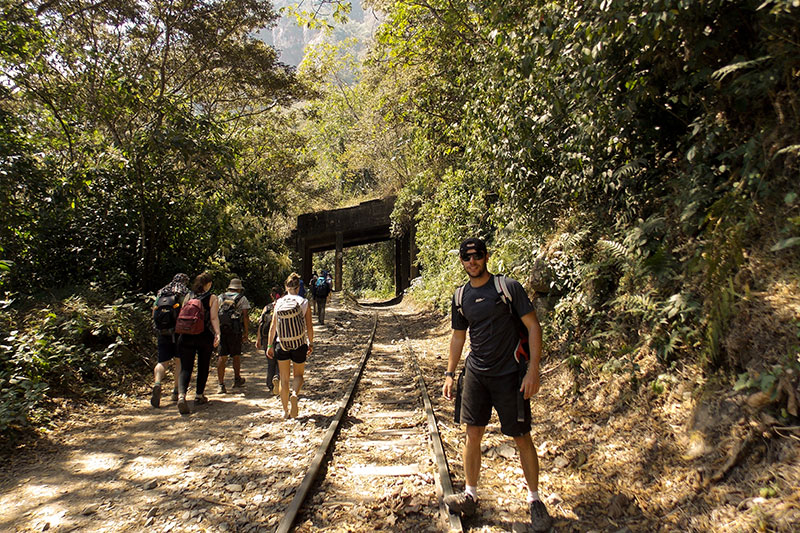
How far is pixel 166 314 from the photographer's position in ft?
23.4

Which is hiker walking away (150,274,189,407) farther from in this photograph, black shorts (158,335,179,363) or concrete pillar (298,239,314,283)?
concrete pillar (298,239,314,283)

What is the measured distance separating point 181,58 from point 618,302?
15.2 metres

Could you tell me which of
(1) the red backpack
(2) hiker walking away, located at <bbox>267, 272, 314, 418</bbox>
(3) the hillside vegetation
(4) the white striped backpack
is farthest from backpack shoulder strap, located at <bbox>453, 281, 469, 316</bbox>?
(1) the red backpack

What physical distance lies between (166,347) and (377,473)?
4.31 metres

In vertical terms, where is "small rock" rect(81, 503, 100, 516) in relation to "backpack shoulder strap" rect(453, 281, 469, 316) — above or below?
below

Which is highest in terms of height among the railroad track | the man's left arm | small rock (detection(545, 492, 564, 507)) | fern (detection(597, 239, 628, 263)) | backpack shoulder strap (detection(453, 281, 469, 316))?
fern (detection(597, 239, 628, 263))

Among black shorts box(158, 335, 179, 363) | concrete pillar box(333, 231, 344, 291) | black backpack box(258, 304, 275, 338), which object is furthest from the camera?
concrete pillar box(333, 231, 344, 291)

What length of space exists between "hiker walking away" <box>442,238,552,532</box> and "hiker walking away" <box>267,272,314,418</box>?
322 centimetres

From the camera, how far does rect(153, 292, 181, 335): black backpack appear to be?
7129 millimetres

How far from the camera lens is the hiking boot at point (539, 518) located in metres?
3.48

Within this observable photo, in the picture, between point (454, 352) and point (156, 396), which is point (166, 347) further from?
point (454, 352)

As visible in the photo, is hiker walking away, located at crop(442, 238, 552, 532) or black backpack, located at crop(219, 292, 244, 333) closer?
hiker walking away, located at crop(442, 238, 552, 532)

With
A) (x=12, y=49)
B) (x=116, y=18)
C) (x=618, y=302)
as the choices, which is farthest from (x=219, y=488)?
(x=116, y=18)

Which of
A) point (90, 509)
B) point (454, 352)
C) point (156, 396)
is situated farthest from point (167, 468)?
point (454, 352)
